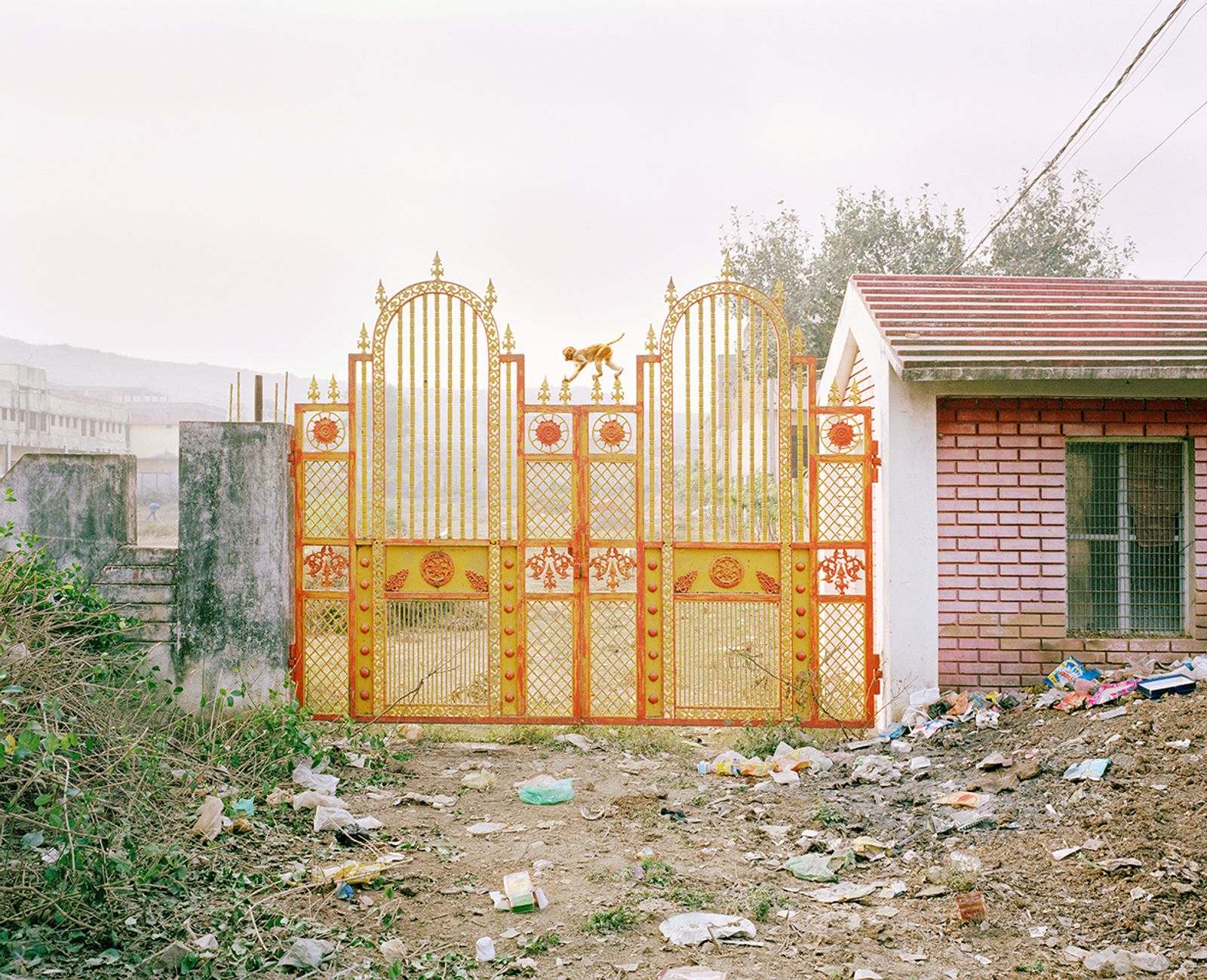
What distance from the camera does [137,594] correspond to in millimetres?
6938

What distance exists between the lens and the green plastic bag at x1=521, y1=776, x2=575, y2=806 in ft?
20.2

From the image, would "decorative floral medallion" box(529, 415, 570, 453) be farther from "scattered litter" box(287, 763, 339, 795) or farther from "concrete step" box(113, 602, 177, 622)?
"concrete step" box(113, 602, 177, 622)

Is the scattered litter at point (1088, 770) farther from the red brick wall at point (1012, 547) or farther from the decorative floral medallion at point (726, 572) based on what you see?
the decorative floral medallion at point (726, 572)

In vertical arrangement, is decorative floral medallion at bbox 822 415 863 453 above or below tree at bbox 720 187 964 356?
below

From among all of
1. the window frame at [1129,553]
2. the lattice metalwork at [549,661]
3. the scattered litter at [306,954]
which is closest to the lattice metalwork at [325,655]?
the lattice metalwork at [549,661]

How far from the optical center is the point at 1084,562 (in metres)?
7.30

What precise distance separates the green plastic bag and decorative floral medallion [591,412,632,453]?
246 cm

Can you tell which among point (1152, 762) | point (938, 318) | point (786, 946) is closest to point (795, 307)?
point (938, 318)

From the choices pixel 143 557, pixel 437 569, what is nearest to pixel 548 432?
pixel 437 569

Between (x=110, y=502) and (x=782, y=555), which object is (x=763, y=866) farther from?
(x=110, y=502)

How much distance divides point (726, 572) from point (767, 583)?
32 centimetres

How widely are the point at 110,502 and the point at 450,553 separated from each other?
8.25 ft

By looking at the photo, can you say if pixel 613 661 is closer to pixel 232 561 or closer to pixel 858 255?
pixel 232 561

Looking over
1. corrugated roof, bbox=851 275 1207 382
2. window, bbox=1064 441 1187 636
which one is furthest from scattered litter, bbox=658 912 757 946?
window, bbox=1064 441 1187 636
